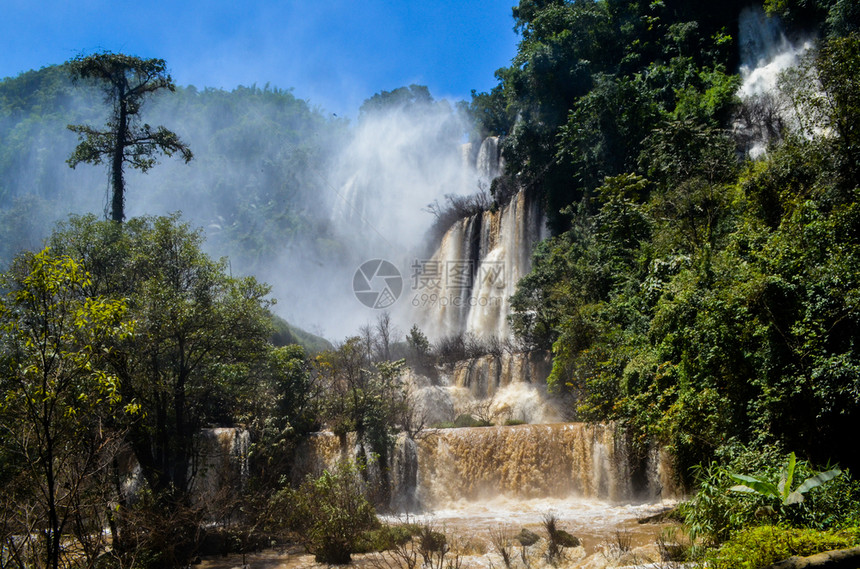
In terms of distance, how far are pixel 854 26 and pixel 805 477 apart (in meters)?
16.1

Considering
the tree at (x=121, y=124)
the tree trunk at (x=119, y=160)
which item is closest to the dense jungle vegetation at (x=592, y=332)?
the tree trunk at (x=119, y=160)

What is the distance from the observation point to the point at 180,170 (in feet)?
196

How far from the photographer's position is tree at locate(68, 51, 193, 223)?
17.0 m

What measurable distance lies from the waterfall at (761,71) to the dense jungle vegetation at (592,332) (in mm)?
177

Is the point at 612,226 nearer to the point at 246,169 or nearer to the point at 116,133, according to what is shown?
the point at 116,133

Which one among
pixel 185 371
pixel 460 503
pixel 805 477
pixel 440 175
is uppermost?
pixel 440 175

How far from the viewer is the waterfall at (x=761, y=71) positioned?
57.5 feet

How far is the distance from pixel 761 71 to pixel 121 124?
22244 millimetres

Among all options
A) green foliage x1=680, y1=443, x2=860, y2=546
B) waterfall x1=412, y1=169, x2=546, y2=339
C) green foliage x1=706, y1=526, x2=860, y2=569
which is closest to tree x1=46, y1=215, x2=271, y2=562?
green foliage x1=680, y1=443, x2=860, y2=546

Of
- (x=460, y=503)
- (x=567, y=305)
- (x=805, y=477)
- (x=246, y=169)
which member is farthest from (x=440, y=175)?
(x=805, y=477)

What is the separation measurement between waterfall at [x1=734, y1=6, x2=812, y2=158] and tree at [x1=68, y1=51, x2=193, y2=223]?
18189mm

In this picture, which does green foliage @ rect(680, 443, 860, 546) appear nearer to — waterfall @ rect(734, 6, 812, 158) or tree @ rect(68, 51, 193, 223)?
waterfall @ rect(734, 6, 812, 158)

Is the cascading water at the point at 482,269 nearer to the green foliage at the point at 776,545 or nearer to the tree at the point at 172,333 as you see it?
the tree at the point at 172,333

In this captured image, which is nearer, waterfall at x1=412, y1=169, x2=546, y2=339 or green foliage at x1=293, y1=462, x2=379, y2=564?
green foliage at x1=293, y1=462, x2=379, y2=564
